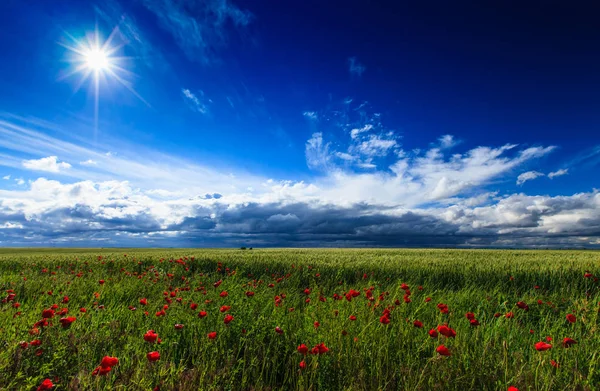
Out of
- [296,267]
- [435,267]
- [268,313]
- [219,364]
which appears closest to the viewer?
[219,364]

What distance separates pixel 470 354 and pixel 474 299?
4.05 meters

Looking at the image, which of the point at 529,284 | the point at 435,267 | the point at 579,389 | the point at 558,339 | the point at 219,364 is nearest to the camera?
the point at 579,389

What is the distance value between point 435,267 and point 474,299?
3.68 meters

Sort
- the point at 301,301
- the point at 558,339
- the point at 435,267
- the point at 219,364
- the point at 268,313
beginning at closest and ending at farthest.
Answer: the point at 219,364 → the point at 558,339 → the point at 268,313 → the point at 301,301 → the point at 435,267

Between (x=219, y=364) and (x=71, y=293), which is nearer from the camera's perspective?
(x=219, y=364)

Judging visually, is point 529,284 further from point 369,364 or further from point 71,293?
point 71,293

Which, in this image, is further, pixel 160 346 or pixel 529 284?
pixel 529 284

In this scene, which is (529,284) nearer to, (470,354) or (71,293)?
(470,354)

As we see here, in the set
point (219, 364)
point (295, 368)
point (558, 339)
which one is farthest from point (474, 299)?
point (219, 364)

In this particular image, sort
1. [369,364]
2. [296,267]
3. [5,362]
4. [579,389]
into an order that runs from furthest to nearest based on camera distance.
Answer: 1. [296,267]
2. [369,364]
3. [5,362]
4. [579,389]

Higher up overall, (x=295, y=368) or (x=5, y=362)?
(x=5, y=362)

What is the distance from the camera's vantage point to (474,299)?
7.03 meters

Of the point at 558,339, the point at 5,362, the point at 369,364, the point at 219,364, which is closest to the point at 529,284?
the point at 558,339

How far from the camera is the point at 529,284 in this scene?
959 centimetres
